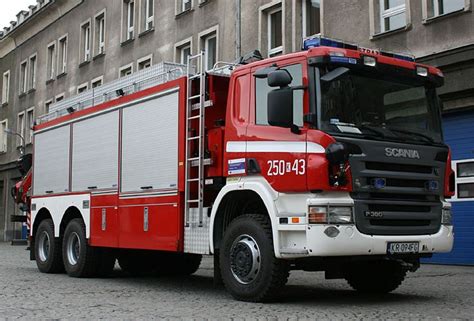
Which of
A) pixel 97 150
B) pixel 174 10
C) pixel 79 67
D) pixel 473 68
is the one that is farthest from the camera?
pixel 79 67

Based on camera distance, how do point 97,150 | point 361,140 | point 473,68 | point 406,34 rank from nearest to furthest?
point 361,140 → point 97,150 → point 473,68 → point 406,34

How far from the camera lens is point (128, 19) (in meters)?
29.8

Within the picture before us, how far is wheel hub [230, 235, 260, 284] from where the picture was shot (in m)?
8.02

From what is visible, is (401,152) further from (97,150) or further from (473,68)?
(473,68)

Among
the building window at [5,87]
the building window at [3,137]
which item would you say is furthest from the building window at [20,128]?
the building window at [5,87]

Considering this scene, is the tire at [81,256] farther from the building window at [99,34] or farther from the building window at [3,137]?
the building window at [3,137]

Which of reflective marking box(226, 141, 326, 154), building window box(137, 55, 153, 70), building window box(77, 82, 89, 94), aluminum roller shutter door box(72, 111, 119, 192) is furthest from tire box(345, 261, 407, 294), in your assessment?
building window box(77, 82, 89, 94)

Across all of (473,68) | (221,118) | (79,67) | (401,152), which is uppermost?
(79,67)

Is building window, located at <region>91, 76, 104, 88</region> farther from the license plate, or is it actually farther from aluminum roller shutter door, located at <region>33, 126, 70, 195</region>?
the license plate

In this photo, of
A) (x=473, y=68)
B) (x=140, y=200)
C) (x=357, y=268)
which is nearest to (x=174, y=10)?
(x=473, y=68)

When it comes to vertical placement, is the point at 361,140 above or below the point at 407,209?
above

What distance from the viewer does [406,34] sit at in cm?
1631

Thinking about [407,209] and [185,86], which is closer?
[407,209]

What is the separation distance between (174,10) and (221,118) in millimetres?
17857
